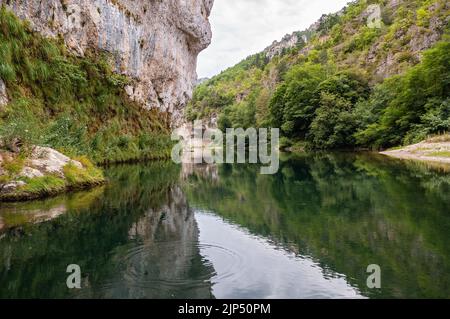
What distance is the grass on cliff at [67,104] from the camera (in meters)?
19.4

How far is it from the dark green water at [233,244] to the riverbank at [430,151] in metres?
14.6

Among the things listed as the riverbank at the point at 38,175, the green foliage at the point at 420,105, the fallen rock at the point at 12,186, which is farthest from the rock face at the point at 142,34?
the green foliage at the point at 420,105

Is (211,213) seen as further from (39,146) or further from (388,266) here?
(39,146)

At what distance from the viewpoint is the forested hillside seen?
127ft

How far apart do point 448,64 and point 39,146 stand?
121 ft

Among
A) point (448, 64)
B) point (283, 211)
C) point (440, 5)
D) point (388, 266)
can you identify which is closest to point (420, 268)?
point (388, 266)

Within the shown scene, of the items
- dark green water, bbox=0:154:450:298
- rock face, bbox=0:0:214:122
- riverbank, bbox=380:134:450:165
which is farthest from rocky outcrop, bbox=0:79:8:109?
riverbank, bbox=380:134:450:165

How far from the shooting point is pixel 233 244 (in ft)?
28.8

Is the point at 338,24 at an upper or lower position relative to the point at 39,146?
upper

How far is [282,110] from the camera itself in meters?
64.9

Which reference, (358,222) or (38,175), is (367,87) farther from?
(38,175)

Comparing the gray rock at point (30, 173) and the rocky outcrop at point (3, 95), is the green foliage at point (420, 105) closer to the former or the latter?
the gray rock at point (30, 173)

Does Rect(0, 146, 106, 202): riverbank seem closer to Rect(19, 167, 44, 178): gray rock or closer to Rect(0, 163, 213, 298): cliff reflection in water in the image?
Rect(19, 167, 44, 178): gray rock

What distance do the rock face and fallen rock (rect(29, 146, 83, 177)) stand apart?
473 inches
